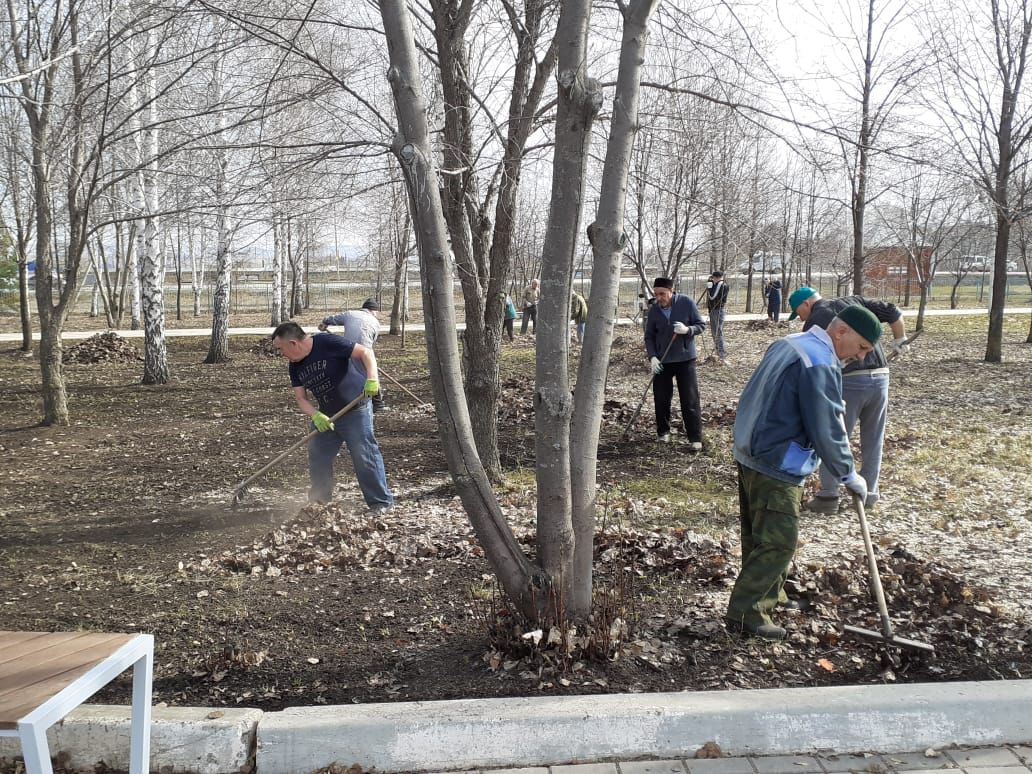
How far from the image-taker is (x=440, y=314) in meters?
3.60

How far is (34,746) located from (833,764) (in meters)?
2.52

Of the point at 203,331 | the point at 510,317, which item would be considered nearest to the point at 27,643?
the point at 510,317

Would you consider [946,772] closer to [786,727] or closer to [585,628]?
[786,727]

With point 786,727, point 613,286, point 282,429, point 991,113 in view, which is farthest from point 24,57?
point 991,113

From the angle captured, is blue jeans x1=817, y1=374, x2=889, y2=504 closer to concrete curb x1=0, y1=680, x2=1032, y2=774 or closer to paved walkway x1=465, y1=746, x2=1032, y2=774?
concrete curb x1=0, y1=680, x2=1032, y2=774

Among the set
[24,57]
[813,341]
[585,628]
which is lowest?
[585,628]

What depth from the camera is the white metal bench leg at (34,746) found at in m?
2.08

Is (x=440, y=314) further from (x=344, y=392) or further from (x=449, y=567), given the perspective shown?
(x=344, y=392)

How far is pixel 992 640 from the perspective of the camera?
3766 mm

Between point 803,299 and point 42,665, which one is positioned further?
point 803,299

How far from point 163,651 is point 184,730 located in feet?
3.45

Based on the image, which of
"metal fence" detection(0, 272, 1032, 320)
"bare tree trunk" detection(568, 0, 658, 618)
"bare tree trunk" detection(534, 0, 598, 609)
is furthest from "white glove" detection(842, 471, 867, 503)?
"metal fence" detection(0, 272, 1032, 320)

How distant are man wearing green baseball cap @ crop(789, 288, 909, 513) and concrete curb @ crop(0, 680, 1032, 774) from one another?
302 cm

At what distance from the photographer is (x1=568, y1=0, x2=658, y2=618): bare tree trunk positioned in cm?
352
